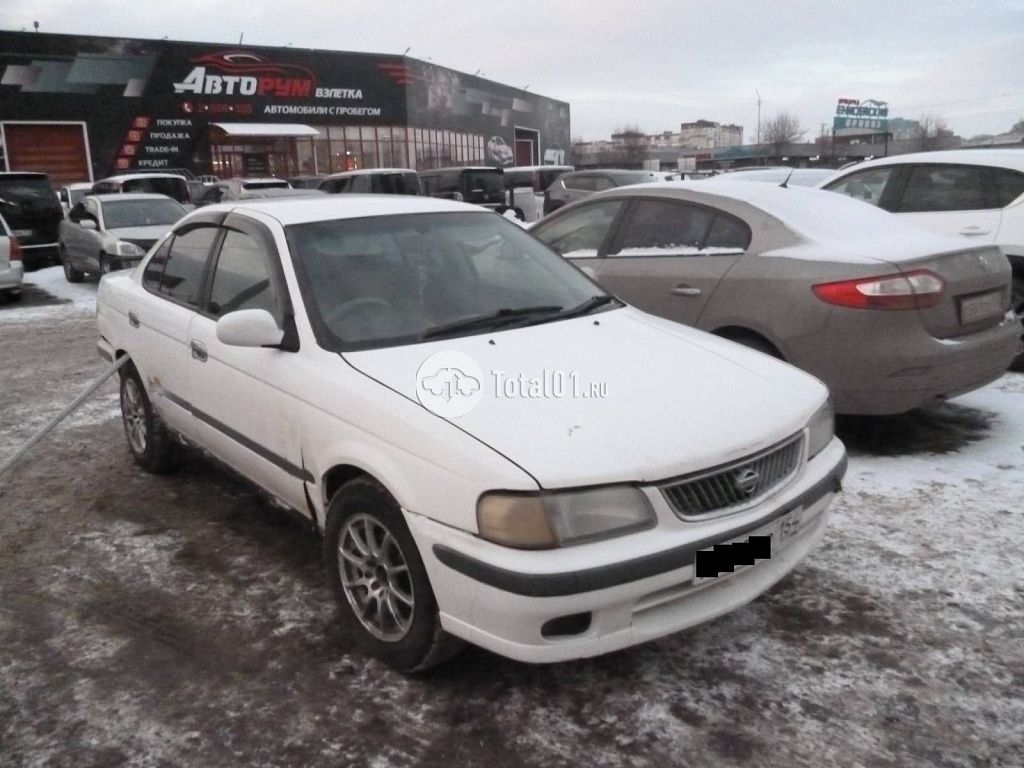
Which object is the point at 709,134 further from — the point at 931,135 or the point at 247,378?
the point at 247,378

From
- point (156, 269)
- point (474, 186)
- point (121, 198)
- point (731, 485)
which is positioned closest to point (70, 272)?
point (121, 198)

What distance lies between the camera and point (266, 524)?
168 inches

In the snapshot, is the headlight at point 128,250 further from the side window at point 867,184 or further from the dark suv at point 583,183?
the side window at point 867,184

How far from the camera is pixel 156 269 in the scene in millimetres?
4797

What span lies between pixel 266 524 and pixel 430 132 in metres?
39.7

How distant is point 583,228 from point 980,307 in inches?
98.4

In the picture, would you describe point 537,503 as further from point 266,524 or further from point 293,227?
point 266,524

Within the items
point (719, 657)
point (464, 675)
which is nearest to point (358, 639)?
point (464, 675)

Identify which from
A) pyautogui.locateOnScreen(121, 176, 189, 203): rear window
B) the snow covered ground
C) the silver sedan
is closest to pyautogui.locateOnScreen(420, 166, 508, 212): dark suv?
pyautogui.locateOnScreen(121, 176, 189, 203): rear window

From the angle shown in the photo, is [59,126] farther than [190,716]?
Yes

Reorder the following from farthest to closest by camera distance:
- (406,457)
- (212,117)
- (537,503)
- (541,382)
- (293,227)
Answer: (212,117), (293,227), (541,382), (406,457), (537,503)

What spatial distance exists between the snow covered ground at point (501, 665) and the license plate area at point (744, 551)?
1.44 ft

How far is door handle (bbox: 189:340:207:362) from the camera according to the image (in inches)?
154

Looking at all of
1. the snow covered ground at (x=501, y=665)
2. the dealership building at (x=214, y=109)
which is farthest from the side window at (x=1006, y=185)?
the dealership building at (x=214, y=109)
